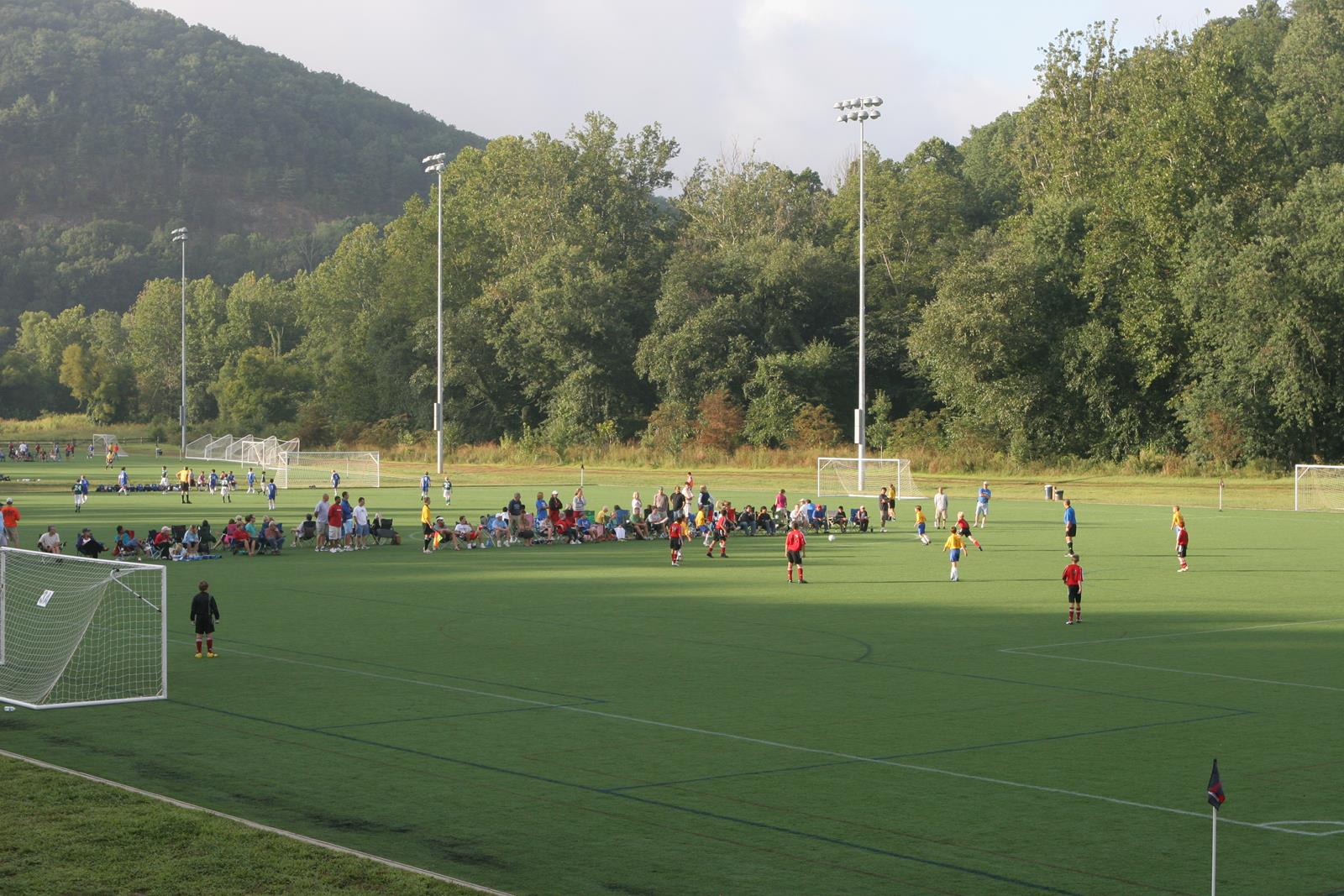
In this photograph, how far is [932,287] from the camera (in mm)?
81750

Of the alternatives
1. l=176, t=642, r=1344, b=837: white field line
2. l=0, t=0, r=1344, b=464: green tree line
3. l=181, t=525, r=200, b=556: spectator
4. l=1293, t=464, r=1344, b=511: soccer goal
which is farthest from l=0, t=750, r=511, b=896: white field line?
l=0, t=0, r=1344, b=464: green tree line

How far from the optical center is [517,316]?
90188mm

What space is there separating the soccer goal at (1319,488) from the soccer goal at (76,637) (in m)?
43.2

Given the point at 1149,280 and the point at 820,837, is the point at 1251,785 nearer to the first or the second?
the point at 820,837

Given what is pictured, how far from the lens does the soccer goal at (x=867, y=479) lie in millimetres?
57656

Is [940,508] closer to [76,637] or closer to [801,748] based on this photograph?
[76,637]

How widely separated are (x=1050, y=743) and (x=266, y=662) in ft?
32.9

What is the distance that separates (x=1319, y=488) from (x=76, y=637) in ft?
161

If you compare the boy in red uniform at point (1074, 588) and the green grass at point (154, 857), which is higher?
the boy in red uniform at point (1074, 588)

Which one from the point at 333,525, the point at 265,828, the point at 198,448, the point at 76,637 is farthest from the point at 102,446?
the point at 265,828

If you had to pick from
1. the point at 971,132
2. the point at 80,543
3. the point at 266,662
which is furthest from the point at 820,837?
the point at 971,132

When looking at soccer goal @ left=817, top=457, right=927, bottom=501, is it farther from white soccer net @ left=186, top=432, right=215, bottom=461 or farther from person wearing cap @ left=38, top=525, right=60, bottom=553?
white soccer net @ left=186, top=432, right=215, bottom=461

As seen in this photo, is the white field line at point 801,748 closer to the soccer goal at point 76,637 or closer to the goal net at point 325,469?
the soccer goal at point 76,637

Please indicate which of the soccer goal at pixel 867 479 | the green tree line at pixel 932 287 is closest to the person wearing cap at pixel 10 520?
the soccer goal at pixel 867 479
